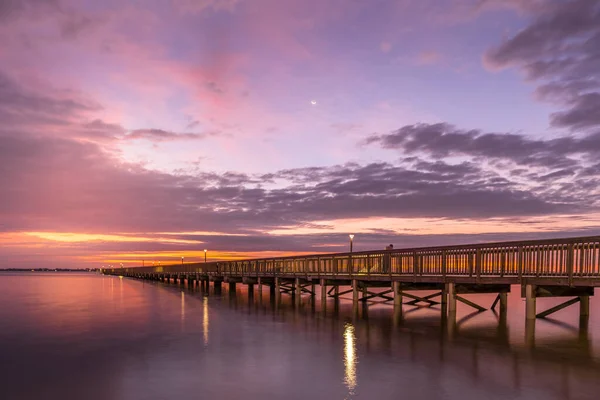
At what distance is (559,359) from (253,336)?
12.6m

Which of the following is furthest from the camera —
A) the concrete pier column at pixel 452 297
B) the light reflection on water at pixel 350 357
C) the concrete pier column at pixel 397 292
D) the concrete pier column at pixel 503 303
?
the concrete pier column at pixel 397 292

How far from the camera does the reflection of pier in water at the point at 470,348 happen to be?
14727mm

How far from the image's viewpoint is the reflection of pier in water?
14.7 metres

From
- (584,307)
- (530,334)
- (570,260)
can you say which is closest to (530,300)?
(530,334)

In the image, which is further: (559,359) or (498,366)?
(559,359)

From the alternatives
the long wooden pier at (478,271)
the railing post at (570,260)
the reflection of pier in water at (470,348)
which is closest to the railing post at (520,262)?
the long wooden pier at (478,271)

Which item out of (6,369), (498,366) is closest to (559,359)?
(498,366)

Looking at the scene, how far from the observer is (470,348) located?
1991 cm

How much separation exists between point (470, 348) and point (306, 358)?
6.28 m

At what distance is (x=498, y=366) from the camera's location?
16.6m

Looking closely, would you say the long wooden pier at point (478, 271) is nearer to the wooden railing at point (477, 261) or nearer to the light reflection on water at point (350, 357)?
the wooden railing at point (477, 261)

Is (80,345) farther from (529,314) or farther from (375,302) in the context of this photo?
(375,302)

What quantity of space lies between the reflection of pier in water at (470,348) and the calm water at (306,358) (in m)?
0.05

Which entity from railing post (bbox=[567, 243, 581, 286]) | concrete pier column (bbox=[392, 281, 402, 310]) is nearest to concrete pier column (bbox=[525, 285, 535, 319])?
railing post (bbox=[567, 243, 581, 286])
